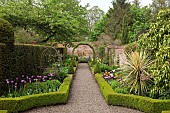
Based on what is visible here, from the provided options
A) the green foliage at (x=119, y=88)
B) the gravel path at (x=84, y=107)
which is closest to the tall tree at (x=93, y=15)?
the green foliage at (x=119, y=88)

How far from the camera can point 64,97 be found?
7.48 metres

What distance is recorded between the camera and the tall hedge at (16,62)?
692 centimetres

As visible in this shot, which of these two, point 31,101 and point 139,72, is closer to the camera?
point 31,101

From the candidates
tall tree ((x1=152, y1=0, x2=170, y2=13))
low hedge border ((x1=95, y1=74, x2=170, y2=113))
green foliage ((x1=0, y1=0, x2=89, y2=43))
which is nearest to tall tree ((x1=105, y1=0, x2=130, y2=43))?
tall tree ((x1=152, y1=0, x2=170, y2=13))

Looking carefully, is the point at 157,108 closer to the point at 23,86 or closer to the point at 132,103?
the point at 132,103

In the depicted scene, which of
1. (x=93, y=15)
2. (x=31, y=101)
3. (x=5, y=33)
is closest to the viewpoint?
(x=31, y=101)

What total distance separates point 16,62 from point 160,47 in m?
4.83

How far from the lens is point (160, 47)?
21.0 ft

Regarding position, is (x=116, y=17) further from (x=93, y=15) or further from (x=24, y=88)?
(x=24, y=88)

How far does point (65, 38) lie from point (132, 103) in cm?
1086

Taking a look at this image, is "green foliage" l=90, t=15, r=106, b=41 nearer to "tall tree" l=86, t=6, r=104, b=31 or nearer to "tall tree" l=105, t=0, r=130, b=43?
"tall tree" l=105, t=0, r=130, b=43

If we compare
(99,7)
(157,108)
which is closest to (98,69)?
(157,108)

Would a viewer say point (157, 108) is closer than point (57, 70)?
Yes

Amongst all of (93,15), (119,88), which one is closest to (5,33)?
(119,88)
